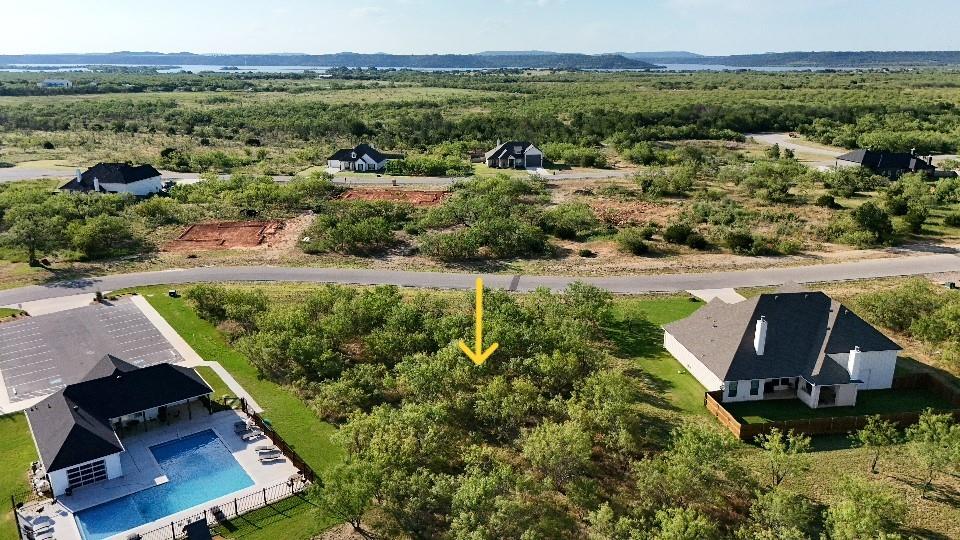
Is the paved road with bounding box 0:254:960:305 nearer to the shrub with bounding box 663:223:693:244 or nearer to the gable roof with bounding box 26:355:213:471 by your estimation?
the shrub with bounding box 663:223:693:244

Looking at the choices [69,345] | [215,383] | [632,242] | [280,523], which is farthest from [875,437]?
[69,345]

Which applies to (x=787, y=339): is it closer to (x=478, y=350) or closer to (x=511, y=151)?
(x=478, y=350)

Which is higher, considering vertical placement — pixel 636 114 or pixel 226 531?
pixel 636 114

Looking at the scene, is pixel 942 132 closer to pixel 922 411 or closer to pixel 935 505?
pixel 922 411

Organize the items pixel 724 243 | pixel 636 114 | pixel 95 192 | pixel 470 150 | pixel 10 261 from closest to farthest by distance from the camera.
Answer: pixel 10 261 < pixel 724 243 < pixel 95 192 < pixel 470 150 < pixel 636 114

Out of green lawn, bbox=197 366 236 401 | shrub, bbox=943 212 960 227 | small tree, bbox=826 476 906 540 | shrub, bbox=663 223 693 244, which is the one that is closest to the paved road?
shrub, bbox=663 223 693 244

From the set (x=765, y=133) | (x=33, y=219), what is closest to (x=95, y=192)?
(x=33, y=219)
